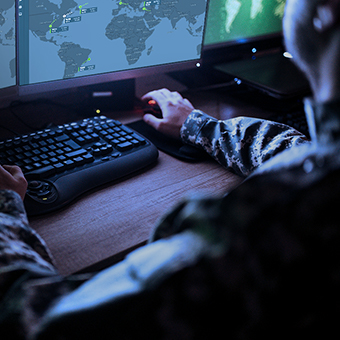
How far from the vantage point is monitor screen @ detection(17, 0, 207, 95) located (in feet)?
3.07

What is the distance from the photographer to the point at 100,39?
1.04 meters

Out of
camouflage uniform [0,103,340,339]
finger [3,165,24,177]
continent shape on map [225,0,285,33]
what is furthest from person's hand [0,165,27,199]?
continent shape on map [225,0,285,33]

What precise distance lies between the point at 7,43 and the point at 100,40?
25 cm

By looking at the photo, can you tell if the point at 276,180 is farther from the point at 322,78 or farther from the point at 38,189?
the point at 38,189

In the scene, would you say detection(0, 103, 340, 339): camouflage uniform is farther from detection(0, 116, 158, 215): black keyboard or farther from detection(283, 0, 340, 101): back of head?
detection(0, 116, 158, 215): black keyboard

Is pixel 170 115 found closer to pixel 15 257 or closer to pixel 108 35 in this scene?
pixel 108 35

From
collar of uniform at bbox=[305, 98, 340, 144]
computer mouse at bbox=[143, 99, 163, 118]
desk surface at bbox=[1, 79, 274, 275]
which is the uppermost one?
collar of uniform at bbox=[305, 98, 340, 144]

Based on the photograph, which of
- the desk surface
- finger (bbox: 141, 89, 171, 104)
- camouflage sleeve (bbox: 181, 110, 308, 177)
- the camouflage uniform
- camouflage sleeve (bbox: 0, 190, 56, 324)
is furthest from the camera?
finger (bbox: 141, 89, 171, 104)

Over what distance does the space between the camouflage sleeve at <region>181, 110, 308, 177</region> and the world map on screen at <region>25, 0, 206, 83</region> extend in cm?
30

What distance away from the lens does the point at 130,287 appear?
34 cm

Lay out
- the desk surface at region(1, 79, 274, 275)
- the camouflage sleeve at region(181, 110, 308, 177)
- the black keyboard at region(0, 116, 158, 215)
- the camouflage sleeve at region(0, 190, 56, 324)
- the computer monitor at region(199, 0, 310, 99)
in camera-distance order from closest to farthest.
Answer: the camouflage sleeve at region(0, 190, 56, 324) < the desk surface at region(1, 79, 274, 275) < the black keyboard at region(0, 116, 158, 215) < the camouflage sleeve at region(181, 110, 308, 177) < the computer monitor at region(199, 0, 310, 99)

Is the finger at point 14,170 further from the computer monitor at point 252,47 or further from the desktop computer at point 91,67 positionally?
the computer monitor at point 252,47

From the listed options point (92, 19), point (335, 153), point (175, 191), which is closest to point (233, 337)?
point (335, 153)

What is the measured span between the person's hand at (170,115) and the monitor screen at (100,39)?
0.37 ft
